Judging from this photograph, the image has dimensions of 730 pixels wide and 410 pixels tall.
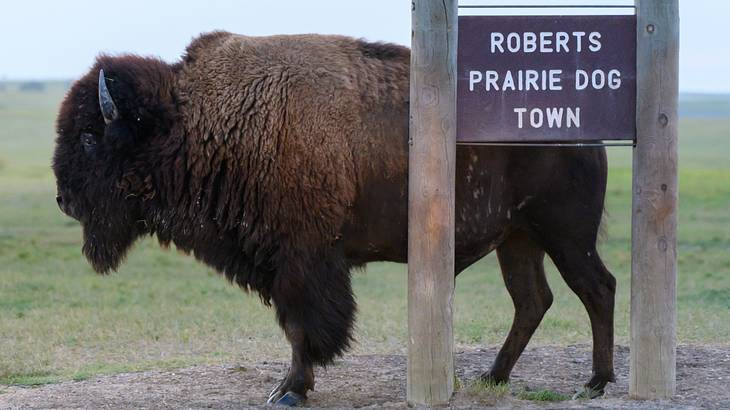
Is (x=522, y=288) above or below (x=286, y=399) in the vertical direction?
above

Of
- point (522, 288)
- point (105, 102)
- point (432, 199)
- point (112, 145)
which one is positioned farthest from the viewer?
point (522, 288)

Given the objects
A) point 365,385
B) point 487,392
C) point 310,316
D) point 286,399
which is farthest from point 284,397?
point 487,392

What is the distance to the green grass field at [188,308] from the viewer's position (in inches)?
398

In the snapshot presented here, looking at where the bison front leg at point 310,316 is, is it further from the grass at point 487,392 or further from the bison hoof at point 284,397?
the grass at point 487,392

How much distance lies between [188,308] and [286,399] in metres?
5.74

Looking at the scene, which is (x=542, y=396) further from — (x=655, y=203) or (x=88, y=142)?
(x=88, y=142)

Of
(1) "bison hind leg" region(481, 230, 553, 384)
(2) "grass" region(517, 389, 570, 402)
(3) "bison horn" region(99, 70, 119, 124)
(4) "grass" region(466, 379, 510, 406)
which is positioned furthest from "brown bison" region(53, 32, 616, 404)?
(4) "grass" region(466, 379, 510, 406)

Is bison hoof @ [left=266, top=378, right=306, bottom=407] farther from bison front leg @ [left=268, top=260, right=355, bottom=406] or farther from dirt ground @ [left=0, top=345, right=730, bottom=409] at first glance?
dirt ground @ [left=0, top=345, right=730, bottom=409]

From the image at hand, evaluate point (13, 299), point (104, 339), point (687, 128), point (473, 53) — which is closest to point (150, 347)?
point (104, 339)

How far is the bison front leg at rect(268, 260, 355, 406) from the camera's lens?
751cm

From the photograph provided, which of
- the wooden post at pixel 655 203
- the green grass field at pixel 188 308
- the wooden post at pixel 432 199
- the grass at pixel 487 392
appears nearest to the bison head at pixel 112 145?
the green grass field at pixel 188 308

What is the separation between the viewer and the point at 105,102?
7656mm

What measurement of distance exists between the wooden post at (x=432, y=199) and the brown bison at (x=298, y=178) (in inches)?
34.3

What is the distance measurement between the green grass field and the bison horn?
214 centimetres
